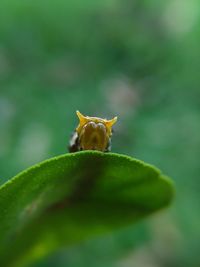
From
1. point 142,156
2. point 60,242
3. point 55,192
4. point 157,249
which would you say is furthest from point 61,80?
point 55,192

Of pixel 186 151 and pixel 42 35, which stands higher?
pixel 42 35

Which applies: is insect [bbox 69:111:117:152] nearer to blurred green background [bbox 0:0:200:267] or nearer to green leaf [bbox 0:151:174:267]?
green leaf [bbox 0:151:174:267]

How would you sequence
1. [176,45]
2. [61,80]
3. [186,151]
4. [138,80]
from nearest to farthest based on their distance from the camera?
1. [186,151]
2. [61,80]
3. [138,80]
4. [176,45]

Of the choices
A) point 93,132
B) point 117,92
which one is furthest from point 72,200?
point 117,92

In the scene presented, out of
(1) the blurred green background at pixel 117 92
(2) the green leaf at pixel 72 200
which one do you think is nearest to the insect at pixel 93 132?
(2) the green leaf at pixel 72 200

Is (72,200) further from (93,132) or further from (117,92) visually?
(117,92)

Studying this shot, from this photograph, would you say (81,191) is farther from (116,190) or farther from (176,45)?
(176,45)
